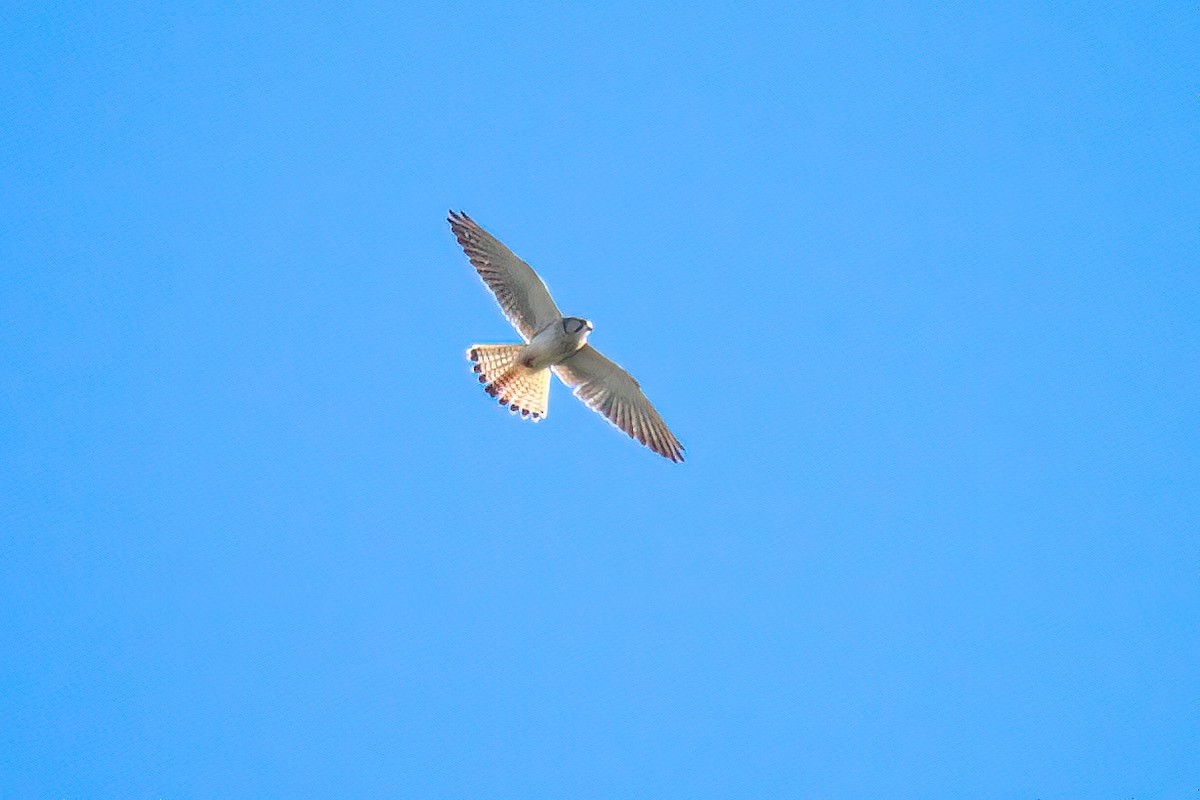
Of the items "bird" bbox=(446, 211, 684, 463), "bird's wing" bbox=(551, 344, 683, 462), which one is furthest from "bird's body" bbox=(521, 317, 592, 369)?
"bird's wing" bbox=(551, 344, 683, 462)

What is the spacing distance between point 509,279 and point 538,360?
27.4 inches

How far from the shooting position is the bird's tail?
41.4 feet

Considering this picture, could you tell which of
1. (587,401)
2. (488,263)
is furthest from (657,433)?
(488,263)

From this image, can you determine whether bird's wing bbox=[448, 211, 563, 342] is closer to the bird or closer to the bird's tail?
the bird

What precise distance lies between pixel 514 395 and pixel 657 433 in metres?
1.22

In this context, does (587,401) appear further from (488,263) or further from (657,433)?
(488,263)

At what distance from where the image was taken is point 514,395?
12.8m

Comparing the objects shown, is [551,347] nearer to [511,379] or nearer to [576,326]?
[576,326]

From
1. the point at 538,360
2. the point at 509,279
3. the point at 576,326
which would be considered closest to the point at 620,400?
the point at 538,360

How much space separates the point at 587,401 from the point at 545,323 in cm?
76

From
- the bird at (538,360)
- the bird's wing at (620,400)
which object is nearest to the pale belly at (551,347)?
the bird at (538,360)

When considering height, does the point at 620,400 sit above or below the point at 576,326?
above

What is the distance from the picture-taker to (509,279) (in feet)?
41.1

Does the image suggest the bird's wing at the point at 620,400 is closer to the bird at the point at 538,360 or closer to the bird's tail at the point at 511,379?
the bird at the point at 538,360
